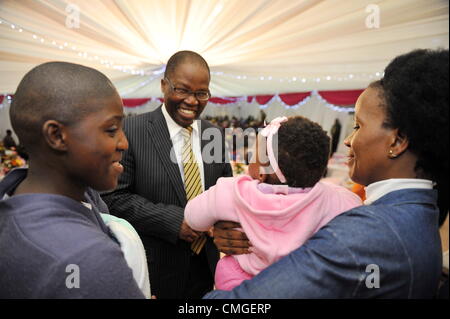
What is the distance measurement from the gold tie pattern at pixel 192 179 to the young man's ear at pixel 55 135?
112 centimetres

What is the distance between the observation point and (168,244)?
1.89 m

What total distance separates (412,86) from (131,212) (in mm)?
1613

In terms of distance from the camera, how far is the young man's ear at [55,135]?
32.8 inches

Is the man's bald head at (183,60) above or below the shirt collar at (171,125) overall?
above

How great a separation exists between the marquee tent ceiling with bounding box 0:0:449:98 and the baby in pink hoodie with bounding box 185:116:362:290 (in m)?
1.44

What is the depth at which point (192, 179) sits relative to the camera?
6.45 feet

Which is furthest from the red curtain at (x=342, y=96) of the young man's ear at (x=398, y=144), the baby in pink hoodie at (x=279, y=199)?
the young man's ear at (x=398, y=144)

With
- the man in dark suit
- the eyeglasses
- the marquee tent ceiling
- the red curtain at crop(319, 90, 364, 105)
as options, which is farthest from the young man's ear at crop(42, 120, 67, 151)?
the red curtain at crop(319, 90, 364, 105)

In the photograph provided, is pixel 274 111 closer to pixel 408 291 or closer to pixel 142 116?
pixel 142 116

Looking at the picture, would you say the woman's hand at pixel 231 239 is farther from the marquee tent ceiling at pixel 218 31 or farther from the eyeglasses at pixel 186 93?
the marquee tent ceiling at pixel 218 31

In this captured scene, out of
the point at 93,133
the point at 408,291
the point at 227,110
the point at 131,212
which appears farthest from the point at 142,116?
the point at 227,110

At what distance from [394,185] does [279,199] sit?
1.41 ft

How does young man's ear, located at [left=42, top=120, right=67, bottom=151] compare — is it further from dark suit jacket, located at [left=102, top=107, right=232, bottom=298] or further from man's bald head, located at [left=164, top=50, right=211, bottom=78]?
man's bald head, located at [left=164, top=50, right=211, bottom=78]

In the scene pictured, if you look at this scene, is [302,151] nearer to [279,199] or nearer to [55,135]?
[279,199]
